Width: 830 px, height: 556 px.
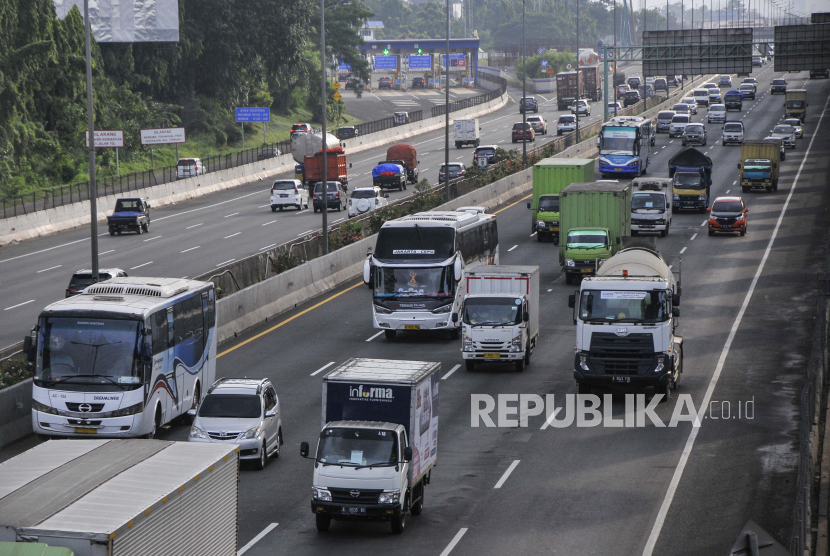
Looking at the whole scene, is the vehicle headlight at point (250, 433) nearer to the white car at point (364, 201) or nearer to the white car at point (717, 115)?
the white car at point (364, 201)

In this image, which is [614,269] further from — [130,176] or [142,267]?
[130,176]

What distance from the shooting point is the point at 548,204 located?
5550 centimetres

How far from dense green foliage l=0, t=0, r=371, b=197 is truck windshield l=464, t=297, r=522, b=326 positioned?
48.6 metres

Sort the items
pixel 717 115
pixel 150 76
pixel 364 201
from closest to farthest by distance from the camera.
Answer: pixel 364 201 < pixel 150 76 < pixel 717 115

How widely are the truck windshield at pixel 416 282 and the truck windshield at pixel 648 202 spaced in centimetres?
2018

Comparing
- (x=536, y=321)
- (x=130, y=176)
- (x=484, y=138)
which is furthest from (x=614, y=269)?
(x=484, y=138)

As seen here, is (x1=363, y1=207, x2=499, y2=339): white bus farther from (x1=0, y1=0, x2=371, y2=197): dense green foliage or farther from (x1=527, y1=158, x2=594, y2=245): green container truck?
(x1=0, y1=0, x2=371, y2=197): dense green foliage

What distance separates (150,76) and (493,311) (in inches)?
3052

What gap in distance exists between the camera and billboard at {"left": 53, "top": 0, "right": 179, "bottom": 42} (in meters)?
91.0

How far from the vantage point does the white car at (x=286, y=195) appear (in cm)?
6950

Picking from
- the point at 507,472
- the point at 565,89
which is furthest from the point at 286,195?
the point at 565,89

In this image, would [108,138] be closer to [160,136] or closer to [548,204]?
[160,136]

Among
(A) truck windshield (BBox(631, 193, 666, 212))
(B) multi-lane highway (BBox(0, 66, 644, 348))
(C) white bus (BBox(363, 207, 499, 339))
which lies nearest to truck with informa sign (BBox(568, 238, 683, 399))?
(C) white bus (BBox(363, 207, 499, 339))

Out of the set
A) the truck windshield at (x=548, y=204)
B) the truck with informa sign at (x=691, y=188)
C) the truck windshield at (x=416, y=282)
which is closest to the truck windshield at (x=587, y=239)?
the truck windshield at (x=416, y=282)
